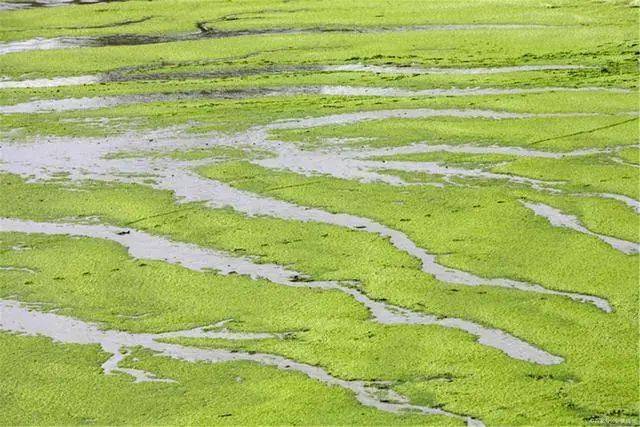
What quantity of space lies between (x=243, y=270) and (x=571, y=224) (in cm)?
512

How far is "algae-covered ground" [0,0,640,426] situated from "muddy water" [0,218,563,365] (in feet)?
0.16

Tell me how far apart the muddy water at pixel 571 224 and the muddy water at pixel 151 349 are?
564 cm

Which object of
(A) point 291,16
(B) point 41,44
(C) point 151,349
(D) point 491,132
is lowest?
(C) point 151,349

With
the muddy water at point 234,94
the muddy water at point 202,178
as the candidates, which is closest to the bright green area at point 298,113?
the muddy water at point 234,94

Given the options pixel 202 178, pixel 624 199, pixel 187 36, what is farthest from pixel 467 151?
pixel 187 36

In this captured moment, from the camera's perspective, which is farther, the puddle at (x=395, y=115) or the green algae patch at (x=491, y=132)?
the puddle at (x=395, y=115)

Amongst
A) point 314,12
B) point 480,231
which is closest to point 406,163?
point 480,231

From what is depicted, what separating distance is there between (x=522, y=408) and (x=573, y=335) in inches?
81.5

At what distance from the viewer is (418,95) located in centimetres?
2714

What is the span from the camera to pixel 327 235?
56.2 ft

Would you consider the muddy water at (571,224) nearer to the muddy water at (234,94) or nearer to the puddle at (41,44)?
the muddy water at (234,94)

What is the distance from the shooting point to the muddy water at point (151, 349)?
11789 mm

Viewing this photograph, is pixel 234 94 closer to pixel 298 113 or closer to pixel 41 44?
pixel 298 113

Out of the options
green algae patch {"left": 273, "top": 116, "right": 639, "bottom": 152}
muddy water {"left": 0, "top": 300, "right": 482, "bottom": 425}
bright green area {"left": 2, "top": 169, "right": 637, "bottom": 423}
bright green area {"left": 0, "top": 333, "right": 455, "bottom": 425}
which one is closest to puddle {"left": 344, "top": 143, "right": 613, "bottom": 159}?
green algae patch {"left": 273, "top": 116, "right": 639, "bottom": 152}
